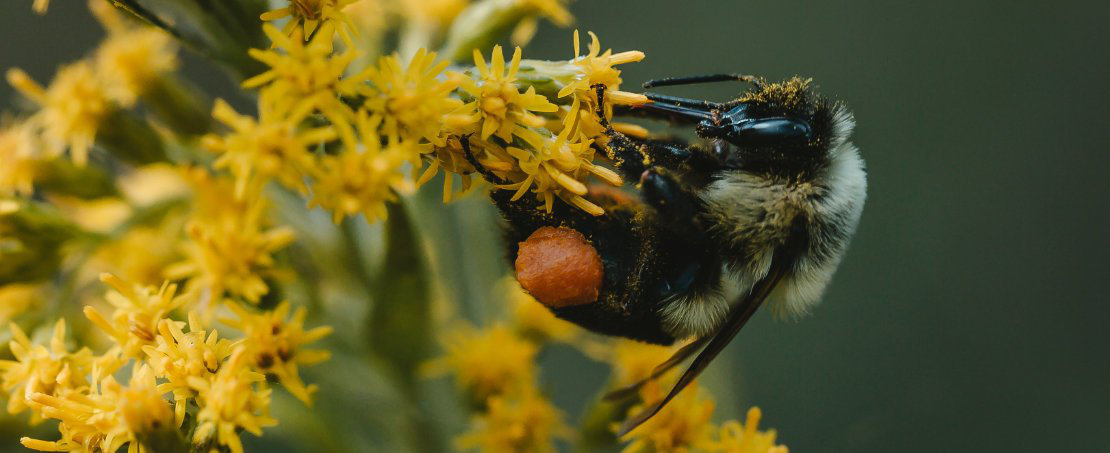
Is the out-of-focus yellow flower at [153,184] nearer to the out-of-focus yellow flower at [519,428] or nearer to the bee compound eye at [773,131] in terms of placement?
the out-of-focus yellow flower at [519,428]

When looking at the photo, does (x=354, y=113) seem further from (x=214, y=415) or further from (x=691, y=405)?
(x=691, y=405)

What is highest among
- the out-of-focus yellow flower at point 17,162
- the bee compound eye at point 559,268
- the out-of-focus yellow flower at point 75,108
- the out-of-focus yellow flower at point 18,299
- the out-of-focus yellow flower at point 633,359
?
the bee compound eye at point 559,268

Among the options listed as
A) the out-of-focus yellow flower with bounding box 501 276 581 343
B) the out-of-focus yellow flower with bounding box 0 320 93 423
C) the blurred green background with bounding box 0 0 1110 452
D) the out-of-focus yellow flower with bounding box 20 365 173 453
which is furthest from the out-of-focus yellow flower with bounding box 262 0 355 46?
Result: the blurred green background with bounding box 0 0 1110 452

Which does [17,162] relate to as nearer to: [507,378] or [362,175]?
[362,175]

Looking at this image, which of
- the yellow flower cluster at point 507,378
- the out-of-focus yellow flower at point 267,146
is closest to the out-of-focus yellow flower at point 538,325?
the yellow flower cluster at point 507,378

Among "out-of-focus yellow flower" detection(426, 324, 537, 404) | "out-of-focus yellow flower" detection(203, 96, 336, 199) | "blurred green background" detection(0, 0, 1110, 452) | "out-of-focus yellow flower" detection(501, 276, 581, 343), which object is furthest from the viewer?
"blurred green background" detection(0, 0, 1110, 452)

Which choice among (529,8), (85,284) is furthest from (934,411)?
(85,284)

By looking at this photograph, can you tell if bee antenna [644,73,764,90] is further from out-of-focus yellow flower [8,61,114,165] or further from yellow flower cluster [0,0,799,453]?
out-of-focus yellow flower [8,61,114,165]
